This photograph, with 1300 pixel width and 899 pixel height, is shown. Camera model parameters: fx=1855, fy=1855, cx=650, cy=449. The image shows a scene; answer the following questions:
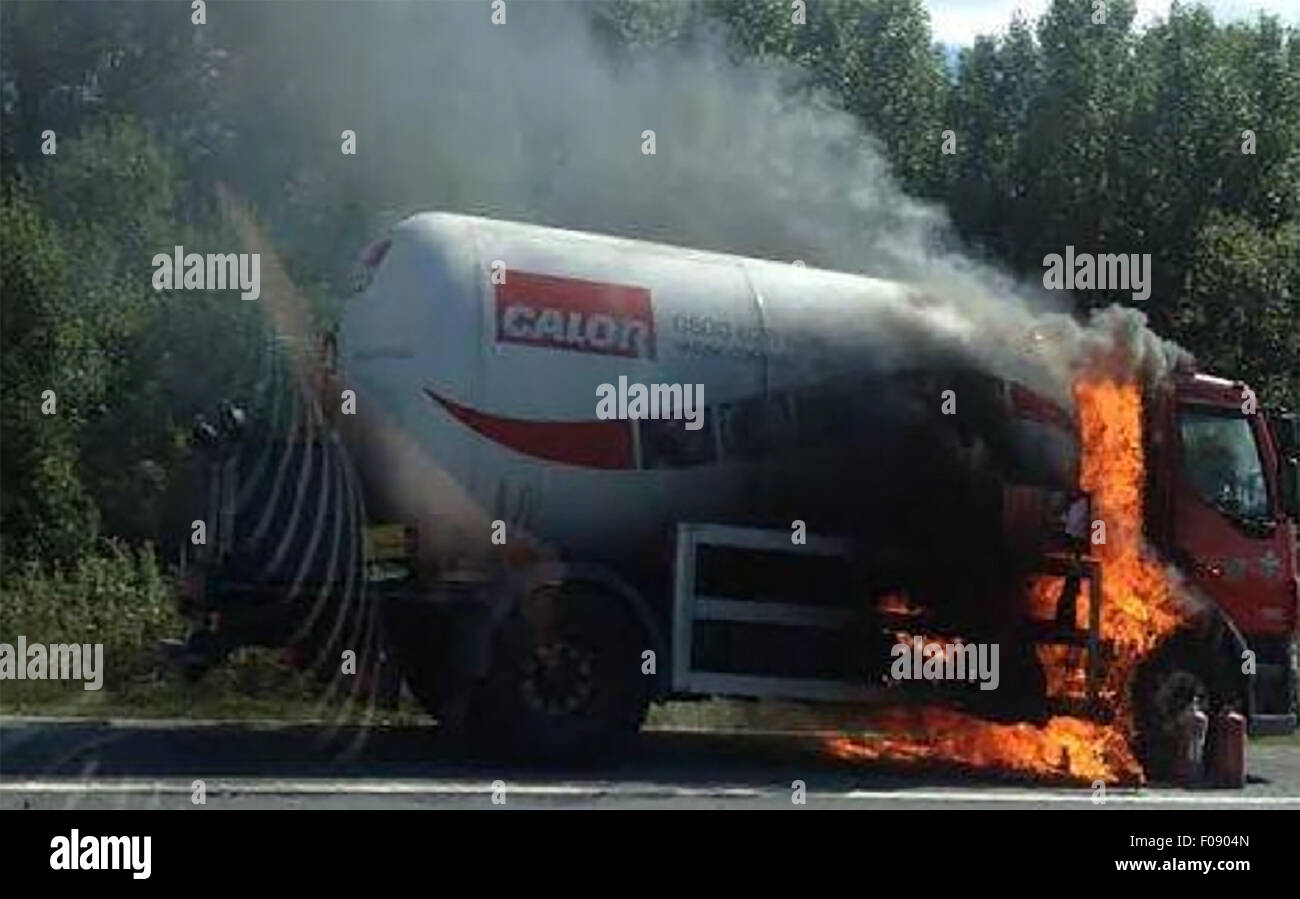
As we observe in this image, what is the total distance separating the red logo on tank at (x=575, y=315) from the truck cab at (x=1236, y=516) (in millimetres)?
3291

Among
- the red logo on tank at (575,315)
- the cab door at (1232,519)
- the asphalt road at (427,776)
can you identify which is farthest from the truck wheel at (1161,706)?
the red logo on tank at (575,315)

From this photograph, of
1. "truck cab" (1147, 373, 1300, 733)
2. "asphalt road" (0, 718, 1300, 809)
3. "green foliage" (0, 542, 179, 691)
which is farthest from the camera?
"green foliage" (0, 542, 179, 691)

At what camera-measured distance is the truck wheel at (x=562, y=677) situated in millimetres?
9867

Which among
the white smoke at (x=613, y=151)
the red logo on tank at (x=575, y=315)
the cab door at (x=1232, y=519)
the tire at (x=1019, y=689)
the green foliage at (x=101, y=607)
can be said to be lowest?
the tire at (x=1019, y=689)

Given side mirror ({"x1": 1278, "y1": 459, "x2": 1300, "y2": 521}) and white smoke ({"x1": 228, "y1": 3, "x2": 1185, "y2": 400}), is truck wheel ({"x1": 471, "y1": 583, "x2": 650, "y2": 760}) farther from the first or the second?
side mirror ({"x1": 1278, "y1": 459, "x2": 1300, "y2": 521})

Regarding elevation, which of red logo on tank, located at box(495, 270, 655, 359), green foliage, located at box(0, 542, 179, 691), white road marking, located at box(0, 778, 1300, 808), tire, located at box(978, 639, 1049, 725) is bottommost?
white road marking, located at box(0, 778, 1300, 808)

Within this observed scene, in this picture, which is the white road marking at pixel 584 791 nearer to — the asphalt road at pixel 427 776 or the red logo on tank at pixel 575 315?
the asphalt road at pixel 427 776

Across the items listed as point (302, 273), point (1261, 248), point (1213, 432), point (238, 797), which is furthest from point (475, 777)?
point (1261, 248)

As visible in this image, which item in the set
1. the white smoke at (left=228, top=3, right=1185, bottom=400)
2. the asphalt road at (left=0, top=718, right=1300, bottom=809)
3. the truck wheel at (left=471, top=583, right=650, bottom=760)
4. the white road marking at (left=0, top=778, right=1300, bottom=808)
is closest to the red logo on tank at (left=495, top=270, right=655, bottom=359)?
the truck wheel at (left=471, top=583, right=650, bottom=760)

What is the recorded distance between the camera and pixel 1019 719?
10969 millimetres

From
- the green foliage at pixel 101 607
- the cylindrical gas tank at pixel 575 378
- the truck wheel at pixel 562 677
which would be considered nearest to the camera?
the truck wheel at pixel 562 677

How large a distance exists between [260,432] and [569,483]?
1.76 meters

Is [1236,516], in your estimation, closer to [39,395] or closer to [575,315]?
[575,315]

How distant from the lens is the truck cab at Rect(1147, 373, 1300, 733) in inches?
445
